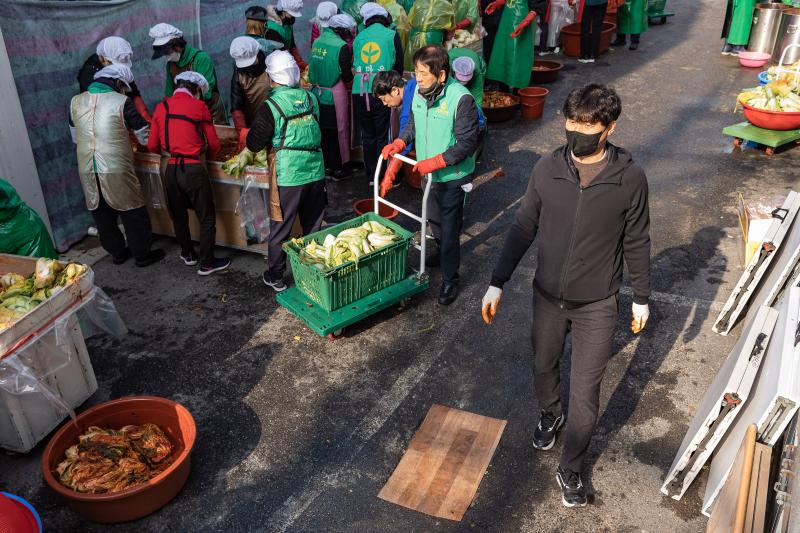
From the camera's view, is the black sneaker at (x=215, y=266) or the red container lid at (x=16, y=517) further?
the black sneaker at (x=215, y=266)

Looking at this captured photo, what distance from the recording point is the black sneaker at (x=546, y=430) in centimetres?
472

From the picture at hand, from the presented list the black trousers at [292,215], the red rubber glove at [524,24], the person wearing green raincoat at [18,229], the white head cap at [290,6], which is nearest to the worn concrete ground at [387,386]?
the black trousers at [292,215]

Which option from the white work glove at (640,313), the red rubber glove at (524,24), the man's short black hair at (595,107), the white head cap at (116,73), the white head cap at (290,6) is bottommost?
the white work glove at (640,313)

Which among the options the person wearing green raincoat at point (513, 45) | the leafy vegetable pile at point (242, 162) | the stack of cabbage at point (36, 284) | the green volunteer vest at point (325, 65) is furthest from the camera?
the person wearing green raincoat at point (513, 45)

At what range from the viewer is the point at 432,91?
575 cm

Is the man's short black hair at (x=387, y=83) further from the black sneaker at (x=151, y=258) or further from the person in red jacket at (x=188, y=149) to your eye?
the black sneaker at (x=151, y=258)

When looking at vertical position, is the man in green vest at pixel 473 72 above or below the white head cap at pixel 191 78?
below

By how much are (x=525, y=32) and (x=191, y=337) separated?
869 centimetres

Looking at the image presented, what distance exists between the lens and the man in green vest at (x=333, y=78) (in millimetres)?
8562

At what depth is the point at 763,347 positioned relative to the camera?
4.16m

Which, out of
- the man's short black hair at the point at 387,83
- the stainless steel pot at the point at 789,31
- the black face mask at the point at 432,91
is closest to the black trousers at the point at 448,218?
the black face mask at the point at 432,91

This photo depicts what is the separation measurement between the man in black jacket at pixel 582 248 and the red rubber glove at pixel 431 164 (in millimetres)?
1707

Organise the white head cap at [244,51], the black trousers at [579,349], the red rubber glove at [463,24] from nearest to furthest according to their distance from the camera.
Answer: the black trousers at [579,349]
the white head cap at [244,51]
the red rubber glove at [463,24]

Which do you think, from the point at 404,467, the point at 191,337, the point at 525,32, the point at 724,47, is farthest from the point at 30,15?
the point at 724,47
